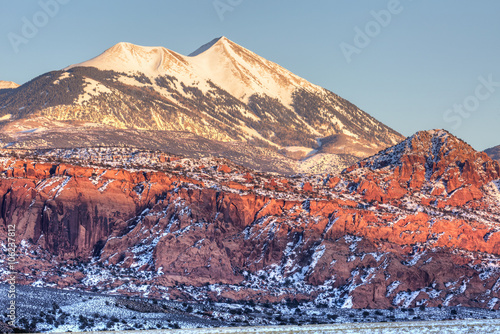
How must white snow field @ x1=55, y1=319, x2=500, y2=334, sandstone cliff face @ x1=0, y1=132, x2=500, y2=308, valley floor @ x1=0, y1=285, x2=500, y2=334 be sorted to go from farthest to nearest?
sandstone cliff face @ x1=0, y1=132, x2=500, y2=308 → valley floor @ x1=0, y1=285, x2=500, y2=334 → white snow field @ x1=55, y1=319, x2=500, y2=334

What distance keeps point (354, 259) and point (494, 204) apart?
4225 centimetres

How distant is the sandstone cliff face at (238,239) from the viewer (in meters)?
121

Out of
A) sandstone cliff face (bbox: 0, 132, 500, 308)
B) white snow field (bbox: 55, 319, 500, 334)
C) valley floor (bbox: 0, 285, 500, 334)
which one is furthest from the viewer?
sandstone cliff face (bbox: 0, 132, 500, 308)

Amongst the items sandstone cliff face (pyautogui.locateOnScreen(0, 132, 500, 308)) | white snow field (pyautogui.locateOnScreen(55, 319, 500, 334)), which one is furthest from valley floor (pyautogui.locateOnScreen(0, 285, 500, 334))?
sandstone cliff face (pyautogui.locateOnScreen(0, 132, 500, 308))

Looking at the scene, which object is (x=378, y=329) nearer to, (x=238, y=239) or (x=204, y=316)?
(x=204, y=316)

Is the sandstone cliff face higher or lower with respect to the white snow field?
higher

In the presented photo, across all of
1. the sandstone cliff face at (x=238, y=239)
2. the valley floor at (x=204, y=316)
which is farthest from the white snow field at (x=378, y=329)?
the sandstone cliff face at (x=238, y=239)

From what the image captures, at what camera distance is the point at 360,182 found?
522 ft

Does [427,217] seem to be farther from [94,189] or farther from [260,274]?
[94,189]

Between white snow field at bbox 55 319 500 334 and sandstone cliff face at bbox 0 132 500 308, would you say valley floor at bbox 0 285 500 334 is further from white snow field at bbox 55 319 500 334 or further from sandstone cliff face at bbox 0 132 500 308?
sandstone cliff face at bbox 0 132 500 308

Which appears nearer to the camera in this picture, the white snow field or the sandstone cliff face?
the white snow field

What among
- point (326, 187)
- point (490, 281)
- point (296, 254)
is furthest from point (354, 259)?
point (326, 187)

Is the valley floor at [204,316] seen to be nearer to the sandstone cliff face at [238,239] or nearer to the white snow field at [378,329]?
the white snow field at [378,329]

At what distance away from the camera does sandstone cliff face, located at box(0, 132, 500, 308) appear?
12119 centimetres
